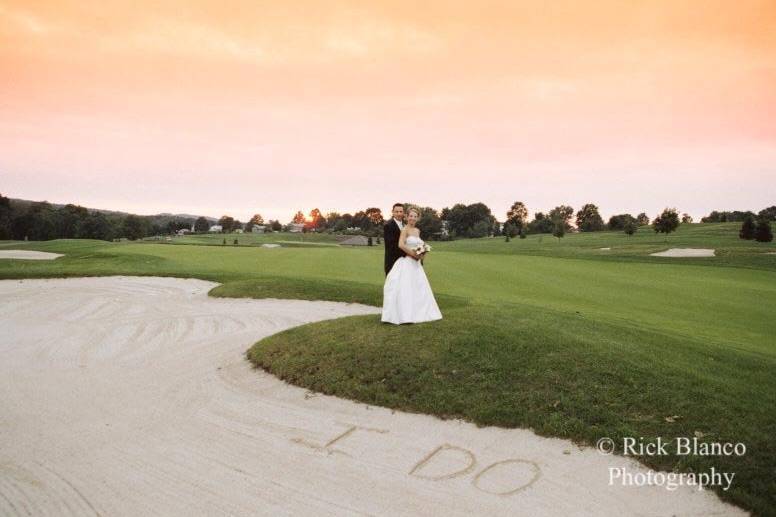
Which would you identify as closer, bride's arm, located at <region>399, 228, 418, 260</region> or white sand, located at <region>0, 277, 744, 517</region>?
white sand, located at <region>0, 277, 744, 517</region>

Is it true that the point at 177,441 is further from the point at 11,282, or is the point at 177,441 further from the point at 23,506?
the point at 11,282

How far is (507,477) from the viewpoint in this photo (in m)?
5.22

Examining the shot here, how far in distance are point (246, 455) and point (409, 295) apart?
4.87 m

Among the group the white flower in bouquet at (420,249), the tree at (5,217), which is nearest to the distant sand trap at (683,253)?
the white flower in bouquet at (420,249)

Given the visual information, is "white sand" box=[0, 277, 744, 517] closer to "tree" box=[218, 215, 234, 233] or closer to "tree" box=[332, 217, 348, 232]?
"tree" box=[332, 217, 348, 232]

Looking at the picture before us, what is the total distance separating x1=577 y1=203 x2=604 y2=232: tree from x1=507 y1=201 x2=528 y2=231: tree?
1566 centimetres

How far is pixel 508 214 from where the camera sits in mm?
143875

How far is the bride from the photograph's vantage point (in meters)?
9.69

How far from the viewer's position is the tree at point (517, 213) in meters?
141

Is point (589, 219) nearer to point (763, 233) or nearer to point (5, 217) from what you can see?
point (763, 233)

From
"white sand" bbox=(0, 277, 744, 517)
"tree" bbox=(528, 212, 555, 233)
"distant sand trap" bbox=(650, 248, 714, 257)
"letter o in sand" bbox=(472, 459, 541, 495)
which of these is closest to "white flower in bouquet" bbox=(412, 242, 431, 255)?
"white sand" bbox=(0, 277, 744, 517)

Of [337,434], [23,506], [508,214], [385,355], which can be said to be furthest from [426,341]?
[508,214]

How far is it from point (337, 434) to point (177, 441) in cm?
213

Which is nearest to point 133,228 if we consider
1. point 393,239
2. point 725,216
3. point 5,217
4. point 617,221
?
point 5,217
